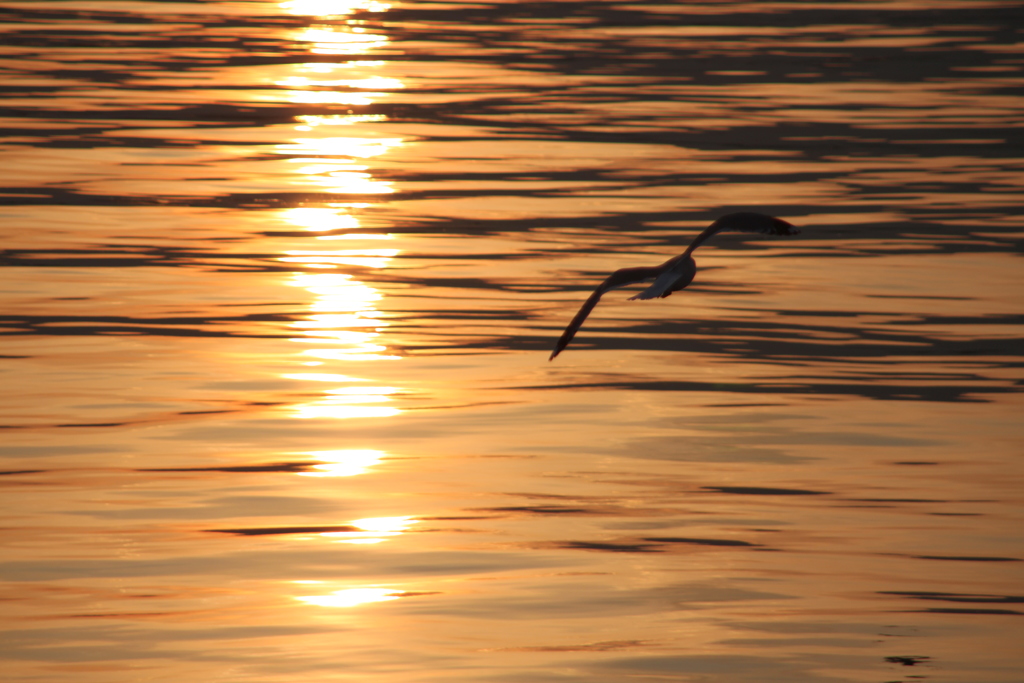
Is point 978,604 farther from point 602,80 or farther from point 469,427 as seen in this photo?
point 602,80

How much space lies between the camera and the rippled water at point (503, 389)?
25.5 ft

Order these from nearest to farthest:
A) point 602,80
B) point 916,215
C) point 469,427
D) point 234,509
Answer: point 234,509, point 469,427, point 916,215, point 602,80

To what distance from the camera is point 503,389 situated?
1103cm

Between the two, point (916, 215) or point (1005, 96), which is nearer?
point (916, 215)

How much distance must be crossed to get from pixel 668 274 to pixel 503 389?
3.65 meters

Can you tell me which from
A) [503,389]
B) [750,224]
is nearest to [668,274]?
[750,224]

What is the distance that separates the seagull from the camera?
723 cm

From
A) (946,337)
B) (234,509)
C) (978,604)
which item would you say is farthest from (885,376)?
(234,509)

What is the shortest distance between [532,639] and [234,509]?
2.04m

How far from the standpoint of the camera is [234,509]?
8992 millimetres

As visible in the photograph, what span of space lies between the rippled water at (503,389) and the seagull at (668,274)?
1393mm

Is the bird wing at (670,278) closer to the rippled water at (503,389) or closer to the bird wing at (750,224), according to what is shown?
the bird wing at (750,224)

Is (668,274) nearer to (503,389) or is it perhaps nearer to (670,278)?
(670,278)

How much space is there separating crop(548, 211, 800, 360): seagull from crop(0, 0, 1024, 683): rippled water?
1393 millimetres
